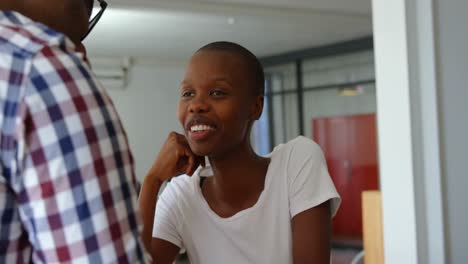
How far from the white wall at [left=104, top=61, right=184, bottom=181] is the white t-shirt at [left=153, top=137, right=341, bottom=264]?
29.1 feet

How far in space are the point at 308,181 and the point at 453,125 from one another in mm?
1524

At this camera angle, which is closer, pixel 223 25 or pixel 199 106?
pixel 199 106

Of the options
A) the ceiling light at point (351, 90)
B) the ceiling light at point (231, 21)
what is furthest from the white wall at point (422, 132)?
the ceiling light at point (351, 90)

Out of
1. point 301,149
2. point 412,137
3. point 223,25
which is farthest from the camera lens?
point 223,25

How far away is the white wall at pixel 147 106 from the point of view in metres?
9.90

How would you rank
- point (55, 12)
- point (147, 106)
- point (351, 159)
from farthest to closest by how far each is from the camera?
point (147, 106), point (351, 159), point (55, 12)

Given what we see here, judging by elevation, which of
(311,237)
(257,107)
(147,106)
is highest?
(147,106)

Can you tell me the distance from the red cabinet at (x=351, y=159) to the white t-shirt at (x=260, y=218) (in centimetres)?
792

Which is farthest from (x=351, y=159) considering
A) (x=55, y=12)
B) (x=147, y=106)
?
(x=55, y=12)

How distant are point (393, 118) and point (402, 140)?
0.31ft

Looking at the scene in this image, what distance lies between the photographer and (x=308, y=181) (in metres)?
0.98

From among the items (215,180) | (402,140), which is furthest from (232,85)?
(402,140)

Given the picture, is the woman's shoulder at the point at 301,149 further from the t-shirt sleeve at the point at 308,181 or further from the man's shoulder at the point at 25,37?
the man's shoulder at the point at 25,37

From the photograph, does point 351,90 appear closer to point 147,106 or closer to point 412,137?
point 147,106
